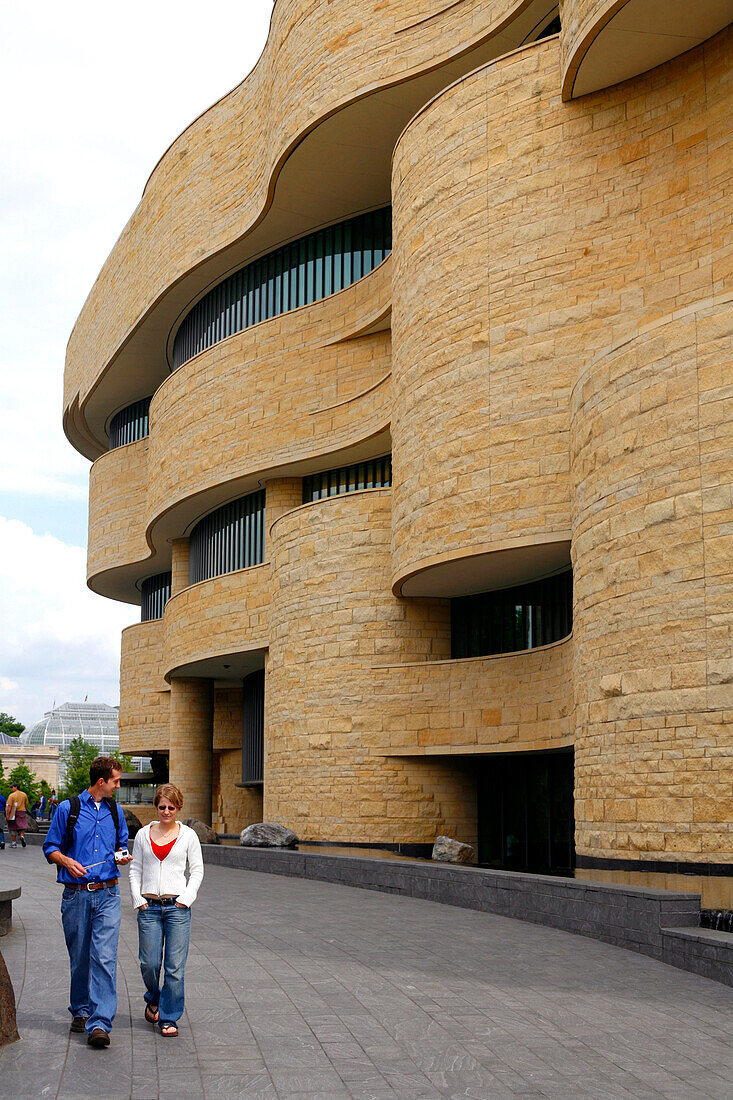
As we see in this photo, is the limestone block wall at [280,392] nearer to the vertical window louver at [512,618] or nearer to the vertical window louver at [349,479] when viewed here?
the vertical window louver at [349,479]

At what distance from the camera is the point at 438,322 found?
64.2ft

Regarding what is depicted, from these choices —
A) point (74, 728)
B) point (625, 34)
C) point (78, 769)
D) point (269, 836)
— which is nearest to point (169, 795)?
point (625, 34)

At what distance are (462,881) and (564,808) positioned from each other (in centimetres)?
663

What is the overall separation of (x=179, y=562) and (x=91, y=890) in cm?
2957

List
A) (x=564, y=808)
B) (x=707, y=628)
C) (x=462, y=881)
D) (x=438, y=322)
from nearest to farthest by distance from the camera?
(x=707, y=628)
(x=462, y=881)
(x=438, y=322)
(x=564, y=808)

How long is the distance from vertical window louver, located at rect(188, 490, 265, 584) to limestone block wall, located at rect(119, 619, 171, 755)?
4.43 m

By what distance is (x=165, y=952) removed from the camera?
7273 millimetres

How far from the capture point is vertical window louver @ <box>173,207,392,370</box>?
27938 millimetres

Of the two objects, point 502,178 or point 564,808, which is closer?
point 502,178

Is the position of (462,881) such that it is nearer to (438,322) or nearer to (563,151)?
(438,322)

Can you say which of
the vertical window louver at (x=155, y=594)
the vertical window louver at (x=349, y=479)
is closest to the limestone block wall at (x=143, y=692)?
the vertical window louver at (x=155, y=594)

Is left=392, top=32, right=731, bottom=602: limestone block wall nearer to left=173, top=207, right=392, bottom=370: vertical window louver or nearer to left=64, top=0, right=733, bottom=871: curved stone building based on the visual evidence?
left=64, top=0, right=733, bottom=871: curved stone building

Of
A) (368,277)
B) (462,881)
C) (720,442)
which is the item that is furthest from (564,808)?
(368,277)

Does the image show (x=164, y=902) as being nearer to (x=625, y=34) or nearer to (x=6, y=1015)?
(x=6, y=1015)
